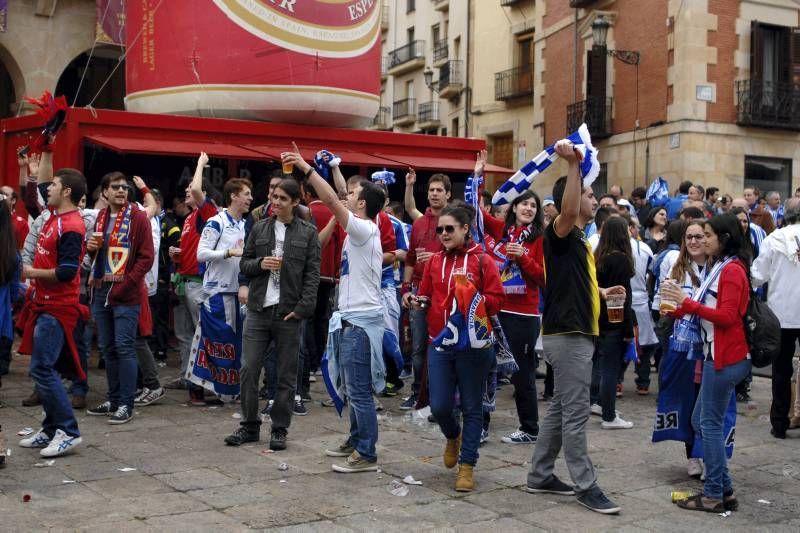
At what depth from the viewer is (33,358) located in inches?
256

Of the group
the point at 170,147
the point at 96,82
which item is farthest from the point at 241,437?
the point at 96,82

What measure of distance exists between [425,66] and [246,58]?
3064cm

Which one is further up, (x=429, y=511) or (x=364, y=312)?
(x=364, y=312)

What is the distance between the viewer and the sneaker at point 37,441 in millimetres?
6727

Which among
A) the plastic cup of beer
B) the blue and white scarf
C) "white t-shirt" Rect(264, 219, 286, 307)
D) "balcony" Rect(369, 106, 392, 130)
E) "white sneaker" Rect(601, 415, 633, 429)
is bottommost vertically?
"white sneaker" Rect(601, 415, 633, 429)

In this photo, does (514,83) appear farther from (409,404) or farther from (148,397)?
(148,397)

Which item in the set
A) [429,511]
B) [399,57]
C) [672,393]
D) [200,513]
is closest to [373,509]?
[429,511]

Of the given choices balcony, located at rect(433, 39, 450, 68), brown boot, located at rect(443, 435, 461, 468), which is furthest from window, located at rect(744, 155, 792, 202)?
brown boot, located at rect(443, 435, 461, 468)

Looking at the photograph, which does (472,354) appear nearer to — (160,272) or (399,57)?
(160,272)

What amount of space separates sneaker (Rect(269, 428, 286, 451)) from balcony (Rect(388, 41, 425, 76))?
36.0m

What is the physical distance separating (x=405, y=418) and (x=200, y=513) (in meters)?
3.08

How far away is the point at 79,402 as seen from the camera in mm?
8195

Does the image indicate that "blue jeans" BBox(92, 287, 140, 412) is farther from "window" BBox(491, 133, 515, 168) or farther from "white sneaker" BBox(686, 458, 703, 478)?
"window" BBox(491, 133, 515, 168)

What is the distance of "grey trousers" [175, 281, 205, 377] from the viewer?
889cm
